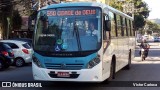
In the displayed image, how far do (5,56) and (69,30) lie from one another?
8.78 metres

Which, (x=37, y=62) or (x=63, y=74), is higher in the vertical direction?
(x=37, y=62)

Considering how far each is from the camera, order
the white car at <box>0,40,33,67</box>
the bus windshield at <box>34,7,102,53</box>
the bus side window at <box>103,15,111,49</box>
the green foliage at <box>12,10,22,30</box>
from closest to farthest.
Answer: the bus windshield at <box>34,7,102,53</box> → the bus side window at <box>103,15,111,49</box> → the white car at <box>0,40,33,67</box> → the green foliage at <box>12,10,22,30</box>

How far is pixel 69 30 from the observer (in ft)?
36.1

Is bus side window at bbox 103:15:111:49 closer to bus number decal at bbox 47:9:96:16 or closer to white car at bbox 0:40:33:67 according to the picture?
bus number decal at bbox 47:9:96:16

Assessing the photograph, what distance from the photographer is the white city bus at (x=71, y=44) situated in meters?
10.6

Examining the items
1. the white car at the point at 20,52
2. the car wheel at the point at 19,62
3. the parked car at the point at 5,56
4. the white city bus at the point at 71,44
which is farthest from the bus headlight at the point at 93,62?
the car wheel at the point at 19,62

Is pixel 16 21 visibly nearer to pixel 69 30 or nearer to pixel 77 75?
pixel 69 30

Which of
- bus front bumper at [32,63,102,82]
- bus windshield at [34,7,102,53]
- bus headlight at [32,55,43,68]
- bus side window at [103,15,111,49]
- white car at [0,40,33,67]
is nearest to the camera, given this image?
bus front bumper at [32,63,102,82]

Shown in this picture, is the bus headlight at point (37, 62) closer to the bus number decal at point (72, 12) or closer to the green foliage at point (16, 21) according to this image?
the bus number decal at point (72, 12)

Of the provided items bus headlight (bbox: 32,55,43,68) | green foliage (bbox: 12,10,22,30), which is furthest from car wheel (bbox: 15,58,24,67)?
green foliage (bbox: 12,10,22,30)

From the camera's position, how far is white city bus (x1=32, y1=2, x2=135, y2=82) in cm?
1063

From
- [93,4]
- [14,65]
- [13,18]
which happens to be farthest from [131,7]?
[93,4]

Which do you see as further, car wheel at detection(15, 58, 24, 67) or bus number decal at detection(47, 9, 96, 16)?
car wheel at detection(15, 58, 24, 67)

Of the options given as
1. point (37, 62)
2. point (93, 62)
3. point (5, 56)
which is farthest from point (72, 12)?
point (5, 56)
